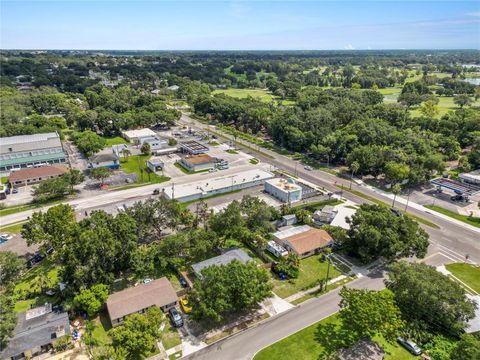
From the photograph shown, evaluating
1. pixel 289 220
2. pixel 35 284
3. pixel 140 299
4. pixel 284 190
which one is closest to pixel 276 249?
pixel 289 220

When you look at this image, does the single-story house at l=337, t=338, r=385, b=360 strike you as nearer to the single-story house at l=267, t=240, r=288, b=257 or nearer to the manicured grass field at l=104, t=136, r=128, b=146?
the single-story house at l=267, t=240, r=288, b=257

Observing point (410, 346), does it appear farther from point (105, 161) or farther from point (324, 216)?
point (105, 161)

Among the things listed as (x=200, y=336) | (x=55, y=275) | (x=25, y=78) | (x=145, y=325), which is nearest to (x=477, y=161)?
(x=200, y=336)

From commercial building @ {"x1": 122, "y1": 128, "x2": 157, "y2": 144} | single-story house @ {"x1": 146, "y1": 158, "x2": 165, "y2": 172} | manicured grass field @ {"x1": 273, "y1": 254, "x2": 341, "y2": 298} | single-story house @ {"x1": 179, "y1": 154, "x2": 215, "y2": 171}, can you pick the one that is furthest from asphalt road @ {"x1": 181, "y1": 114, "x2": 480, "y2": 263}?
commercial building @ {"x1": 122, "y1": 128, "x2": 157, "y2": 144}

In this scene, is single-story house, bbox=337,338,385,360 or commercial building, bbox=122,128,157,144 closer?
single-story house, bbox=337,338,385,360

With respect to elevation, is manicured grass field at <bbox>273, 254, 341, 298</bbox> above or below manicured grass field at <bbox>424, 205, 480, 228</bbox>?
below

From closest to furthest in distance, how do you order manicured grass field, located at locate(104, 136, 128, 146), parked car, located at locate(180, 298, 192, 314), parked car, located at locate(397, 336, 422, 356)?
parked car, located at locate(397, 336, 422, 356)
parked car, located at locate(180, 298, 192, 314)
manicured grass field, located at locate(104, 136, 128, 146)

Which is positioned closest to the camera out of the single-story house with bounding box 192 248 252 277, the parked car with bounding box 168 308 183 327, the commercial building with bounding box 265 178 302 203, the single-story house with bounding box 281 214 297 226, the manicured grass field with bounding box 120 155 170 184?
the parked car with bounding box 168 308 183 327

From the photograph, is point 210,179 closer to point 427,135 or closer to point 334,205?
point 334,205
